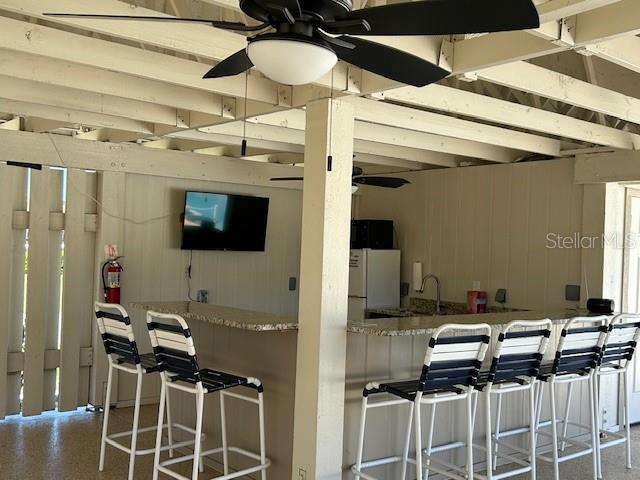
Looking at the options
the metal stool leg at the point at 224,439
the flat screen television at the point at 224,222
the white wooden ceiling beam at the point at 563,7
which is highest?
the white wooden ceiling beam at the point at 563,7

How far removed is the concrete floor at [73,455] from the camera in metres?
4.13

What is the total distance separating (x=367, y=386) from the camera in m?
3.54

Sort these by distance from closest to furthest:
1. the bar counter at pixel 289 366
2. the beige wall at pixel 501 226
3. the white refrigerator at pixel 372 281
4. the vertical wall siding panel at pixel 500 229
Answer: the bar counter at pixel 289 366 → the beige wall at pixel 501 226 → the vertical wall siding panel at pixel 500 229 → the white refrigerator at pixel 372 281

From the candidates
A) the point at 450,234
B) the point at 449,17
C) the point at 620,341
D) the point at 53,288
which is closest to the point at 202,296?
the point at 53,288

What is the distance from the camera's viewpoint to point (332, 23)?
6.39 ft

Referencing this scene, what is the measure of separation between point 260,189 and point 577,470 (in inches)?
145

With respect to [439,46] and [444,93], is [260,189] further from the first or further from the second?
[439,46]

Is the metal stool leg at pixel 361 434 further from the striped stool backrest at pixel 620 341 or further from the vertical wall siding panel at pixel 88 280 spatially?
the vertical wall siding panel at pixel 88 280

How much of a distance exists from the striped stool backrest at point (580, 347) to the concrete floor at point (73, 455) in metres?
0.76

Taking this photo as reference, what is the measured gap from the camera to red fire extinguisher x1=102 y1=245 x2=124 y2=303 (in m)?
5.60

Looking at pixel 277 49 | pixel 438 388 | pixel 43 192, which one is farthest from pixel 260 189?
pixel 277 49

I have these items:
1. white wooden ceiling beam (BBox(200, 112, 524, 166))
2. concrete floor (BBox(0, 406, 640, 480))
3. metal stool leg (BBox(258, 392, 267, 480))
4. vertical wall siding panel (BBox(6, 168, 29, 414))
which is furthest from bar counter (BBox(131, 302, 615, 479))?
vertical wall siding panel (BBox(6, 168, 29, 414))

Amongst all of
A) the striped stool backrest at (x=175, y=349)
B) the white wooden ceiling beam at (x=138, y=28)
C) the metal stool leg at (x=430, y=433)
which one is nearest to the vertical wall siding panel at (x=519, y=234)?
the metal stool leg at (x=430, y=433)

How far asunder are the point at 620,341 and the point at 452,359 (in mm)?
1679
